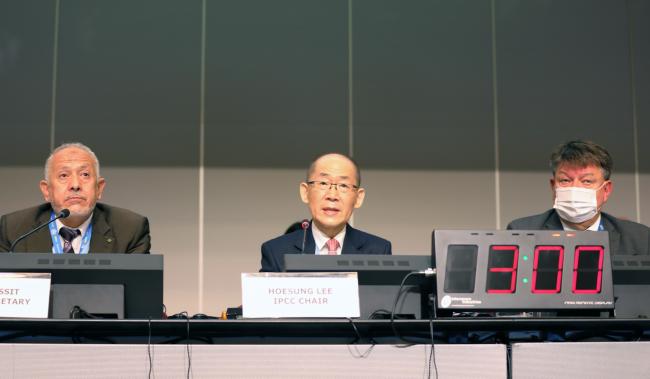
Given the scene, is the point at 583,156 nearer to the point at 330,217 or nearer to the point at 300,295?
the point at 330,217

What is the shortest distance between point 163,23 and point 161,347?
324 centimetres

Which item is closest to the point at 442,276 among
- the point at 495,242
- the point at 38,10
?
the point at 495,242

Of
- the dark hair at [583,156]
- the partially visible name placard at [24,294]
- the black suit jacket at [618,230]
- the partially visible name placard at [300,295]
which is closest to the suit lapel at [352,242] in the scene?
the black suit jacket at [618,230]

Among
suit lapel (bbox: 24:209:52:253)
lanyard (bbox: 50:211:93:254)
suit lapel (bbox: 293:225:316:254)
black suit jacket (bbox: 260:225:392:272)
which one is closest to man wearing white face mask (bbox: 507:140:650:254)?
black suit jacket (bbox: 260:225:392:272)

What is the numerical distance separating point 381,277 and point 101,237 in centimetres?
123

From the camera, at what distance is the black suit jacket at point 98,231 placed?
10.8 ft

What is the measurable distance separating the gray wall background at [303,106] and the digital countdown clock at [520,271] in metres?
2.76

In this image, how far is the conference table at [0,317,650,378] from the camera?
2.36m

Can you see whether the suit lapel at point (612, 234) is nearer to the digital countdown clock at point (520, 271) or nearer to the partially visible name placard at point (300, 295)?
the digital countdown clock at point (520, 271)

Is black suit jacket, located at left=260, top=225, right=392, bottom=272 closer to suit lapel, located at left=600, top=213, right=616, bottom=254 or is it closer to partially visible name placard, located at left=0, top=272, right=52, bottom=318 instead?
suit lapel, located at left=600, top=213, right=616, bottom=254

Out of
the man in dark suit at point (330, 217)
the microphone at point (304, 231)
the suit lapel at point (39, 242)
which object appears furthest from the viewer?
the man in dark suit at point (330, 217)

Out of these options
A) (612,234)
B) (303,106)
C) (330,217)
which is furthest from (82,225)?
(303,106)

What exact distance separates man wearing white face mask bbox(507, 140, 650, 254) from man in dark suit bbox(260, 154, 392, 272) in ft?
1.93

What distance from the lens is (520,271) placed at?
101 inches
